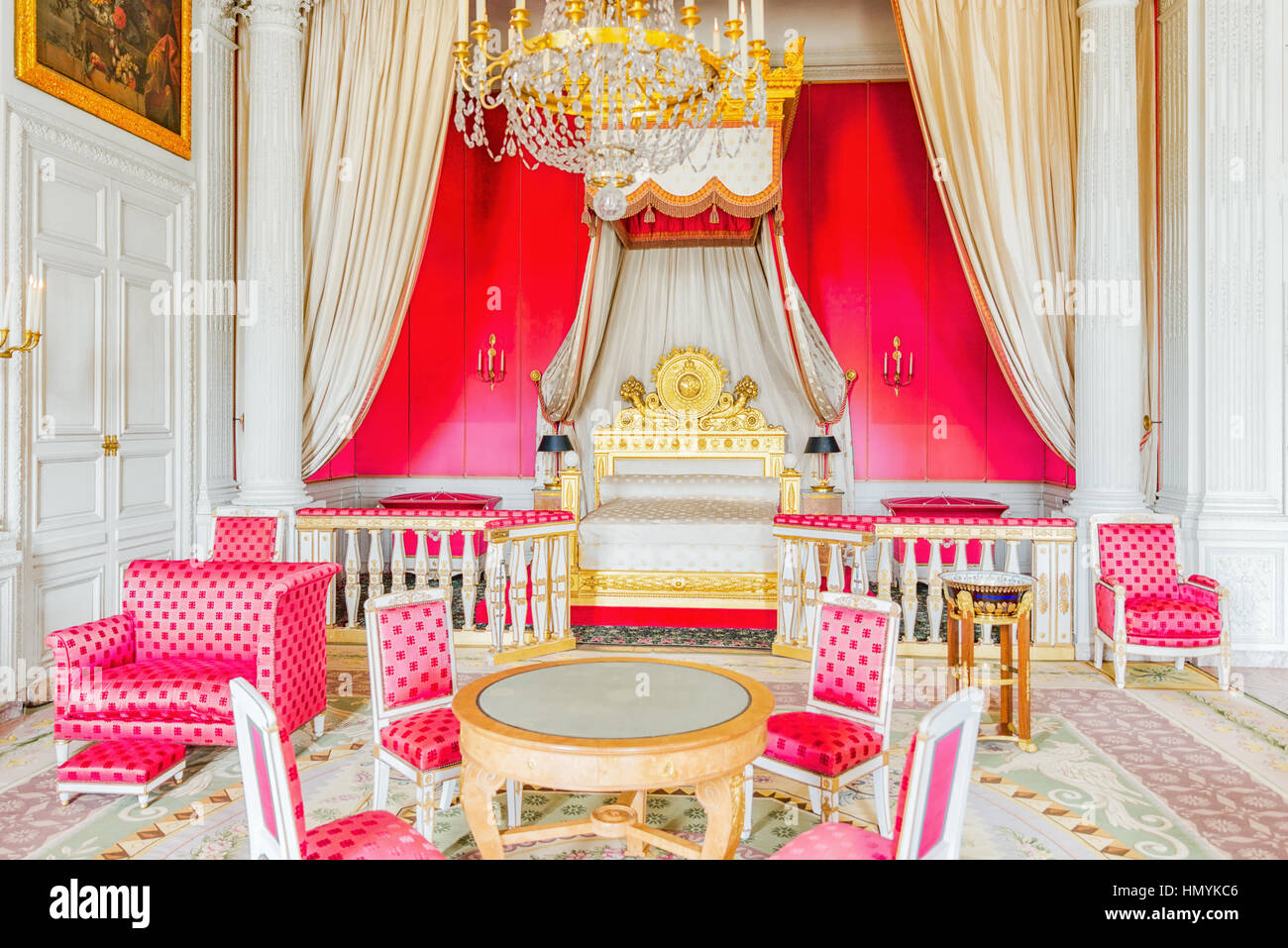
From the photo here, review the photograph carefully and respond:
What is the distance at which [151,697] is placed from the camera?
137 inches

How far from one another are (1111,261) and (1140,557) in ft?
6.03

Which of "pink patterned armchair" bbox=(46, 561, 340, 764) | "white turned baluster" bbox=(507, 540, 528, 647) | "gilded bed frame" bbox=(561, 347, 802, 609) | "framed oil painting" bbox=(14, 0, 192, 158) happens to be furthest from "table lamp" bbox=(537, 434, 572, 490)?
"pink patterned armchair" bbox=(46, 561, 340, 764)

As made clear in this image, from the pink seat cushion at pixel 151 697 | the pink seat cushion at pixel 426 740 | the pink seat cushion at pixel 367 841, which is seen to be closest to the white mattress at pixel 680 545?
the pink seat cushion at pixel 151 697

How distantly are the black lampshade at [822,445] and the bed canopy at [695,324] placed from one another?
142mm

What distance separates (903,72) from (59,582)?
25.6ft

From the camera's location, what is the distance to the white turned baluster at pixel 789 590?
5.45m

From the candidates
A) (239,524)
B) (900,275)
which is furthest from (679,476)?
(239,524)

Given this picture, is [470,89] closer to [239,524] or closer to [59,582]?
[239,524]

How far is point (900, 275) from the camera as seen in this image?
825cm

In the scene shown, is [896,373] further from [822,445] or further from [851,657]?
[851,657]

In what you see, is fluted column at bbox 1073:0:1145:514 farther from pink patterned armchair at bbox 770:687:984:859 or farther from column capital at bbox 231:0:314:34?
column capital at bbox 231:0:314:34

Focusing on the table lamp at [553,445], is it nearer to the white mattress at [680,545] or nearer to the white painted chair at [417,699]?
the white mattress at [680,545]

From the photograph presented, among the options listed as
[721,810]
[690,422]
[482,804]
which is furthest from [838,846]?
[690,422]
